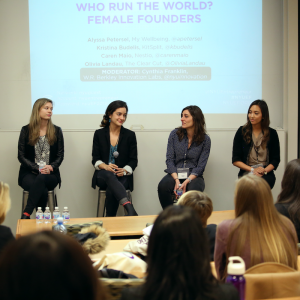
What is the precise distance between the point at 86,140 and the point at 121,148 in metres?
0.58

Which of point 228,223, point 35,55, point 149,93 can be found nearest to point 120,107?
point 149,93

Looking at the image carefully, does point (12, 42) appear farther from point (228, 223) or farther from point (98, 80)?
point (228, 223)

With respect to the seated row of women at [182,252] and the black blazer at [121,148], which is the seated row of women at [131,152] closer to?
the black blazer at [121,148]

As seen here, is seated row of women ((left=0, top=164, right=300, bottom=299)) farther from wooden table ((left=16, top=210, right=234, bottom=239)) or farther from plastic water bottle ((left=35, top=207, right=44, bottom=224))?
plastic water bottle ((left=35, top=207, right=44, bottom=224))

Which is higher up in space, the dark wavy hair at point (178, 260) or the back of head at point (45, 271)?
the back of head at point (45, 271)

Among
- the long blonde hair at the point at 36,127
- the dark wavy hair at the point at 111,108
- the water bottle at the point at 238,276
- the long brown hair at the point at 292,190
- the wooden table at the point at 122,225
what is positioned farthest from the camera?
the dark wavy hair at the point at 111,108

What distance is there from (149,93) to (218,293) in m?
3.69

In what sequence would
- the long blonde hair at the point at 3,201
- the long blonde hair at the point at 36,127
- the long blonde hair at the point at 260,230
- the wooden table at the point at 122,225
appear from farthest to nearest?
the long blonde hair at the point at 36,127 → the wooden table at the point at 122,225 → the long blonde hair at the point at 3,201 → the long blonde hair at the point at 260,230

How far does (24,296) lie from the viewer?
2.04 feet

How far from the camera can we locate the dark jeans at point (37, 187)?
356 centimetres

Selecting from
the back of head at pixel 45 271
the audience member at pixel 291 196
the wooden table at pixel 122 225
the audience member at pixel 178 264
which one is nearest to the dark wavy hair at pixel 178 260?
the audience member at pixel 178 264

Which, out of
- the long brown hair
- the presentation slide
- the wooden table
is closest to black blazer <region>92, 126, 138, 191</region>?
the presentation slide

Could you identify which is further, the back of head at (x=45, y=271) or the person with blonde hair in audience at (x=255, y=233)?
the person with blonde hair in audience at (x=255, y=233)

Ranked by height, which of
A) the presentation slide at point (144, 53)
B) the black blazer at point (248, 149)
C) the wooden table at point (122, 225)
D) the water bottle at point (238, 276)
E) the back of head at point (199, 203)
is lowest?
the wooden table at point (122, 225)
